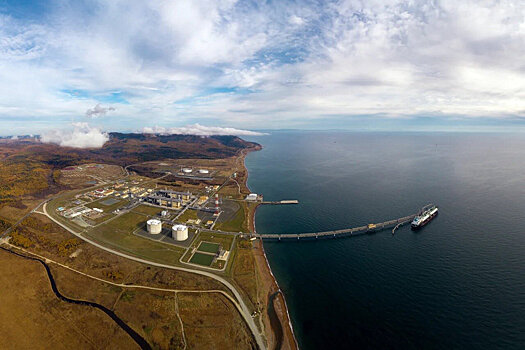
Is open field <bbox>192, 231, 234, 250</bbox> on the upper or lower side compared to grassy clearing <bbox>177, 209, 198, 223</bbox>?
lower

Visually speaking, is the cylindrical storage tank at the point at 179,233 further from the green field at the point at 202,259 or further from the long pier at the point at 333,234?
the long pier at the point at 333,234

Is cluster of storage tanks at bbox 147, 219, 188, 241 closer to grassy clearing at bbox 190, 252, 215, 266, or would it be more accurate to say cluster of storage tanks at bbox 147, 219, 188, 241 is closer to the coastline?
grassy clearing at bbox 190, 252, 215, 266

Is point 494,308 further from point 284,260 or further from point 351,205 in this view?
point 351,205

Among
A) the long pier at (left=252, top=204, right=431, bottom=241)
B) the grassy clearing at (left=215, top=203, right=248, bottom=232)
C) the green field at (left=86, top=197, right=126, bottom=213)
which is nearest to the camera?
the long pier at (left=252, top=204, right=431, bottom=241)

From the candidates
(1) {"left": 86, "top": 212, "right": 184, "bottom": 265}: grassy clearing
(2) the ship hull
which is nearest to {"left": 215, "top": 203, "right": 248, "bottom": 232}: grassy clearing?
(1) {"left": 86, "top": 212, "right": 184, "bottom": 265}: grassy clearing

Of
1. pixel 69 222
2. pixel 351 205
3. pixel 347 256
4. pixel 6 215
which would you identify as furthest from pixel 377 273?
pixel 6 215
